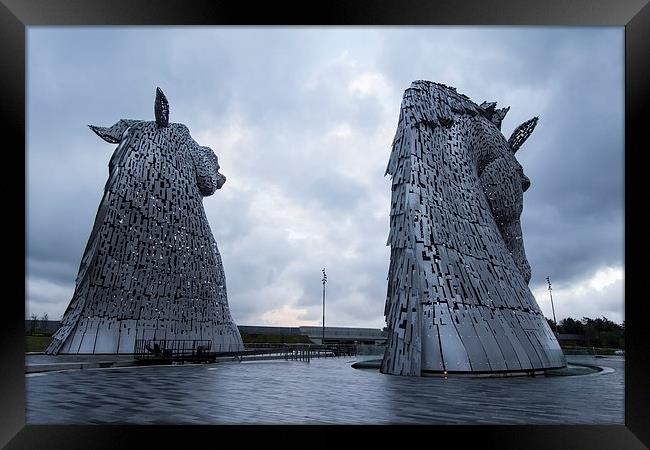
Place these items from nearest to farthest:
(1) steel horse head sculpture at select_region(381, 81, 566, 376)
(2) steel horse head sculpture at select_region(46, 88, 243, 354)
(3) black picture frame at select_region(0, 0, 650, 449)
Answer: (3) black picture frame at select_region(0, 0, 650, 449), (1) steel horse head sculpture at select_region(381, 81, 566, 376), (2) steel horse head sculpture at select_region(46, 88, 243, 354)

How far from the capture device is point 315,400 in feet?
36.8

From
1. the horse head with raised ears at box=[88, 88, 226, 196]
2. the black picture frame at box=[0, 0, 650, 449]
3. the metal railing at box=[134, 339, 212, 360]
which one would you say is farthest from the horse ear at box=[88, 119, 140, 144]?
the black picture frame at box=[0, 0, 650, 449]

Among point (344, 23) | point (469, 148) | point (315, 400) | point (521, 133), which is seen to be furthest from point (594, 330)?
point (344, 23)

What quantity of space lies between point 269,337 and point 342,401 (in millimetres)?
43291

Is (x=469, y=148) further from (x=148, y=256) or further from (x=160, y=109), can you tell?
(x=160, y=109)

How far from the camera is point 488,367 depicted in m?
15.9

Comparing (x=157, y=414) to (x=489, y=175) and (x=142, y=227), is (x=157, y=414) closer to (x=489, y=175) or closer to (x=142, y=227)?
(x=142, y=227)

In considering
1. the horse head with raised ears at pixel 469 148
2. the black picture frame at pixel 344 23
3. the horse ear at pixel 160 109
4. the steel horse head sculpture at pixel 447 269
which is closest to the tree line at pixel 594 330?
the horse head with raised ears at pixel 469 148

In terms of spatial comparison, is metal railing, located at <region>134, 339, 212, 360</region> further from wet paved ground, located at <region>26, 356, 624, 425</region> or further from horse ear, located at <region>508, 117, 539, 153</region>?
horse ear, located at <region>508, 117, 539, 153</region>

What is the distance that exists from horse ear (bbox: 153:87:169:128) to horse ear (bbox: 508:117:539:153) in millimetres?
17551

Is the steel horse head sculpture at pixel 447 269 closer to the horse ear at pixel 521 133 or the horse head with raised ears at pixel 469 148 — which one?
the horse head with raised ears at pixel 469 148

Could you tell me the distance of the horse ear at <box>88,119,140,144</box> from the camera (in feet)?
92.8

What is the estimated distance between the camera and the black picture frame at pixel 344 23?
25.8 ft

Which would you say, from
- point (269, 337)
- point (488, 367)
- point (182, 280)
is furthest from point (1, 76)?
point (269, 337)
